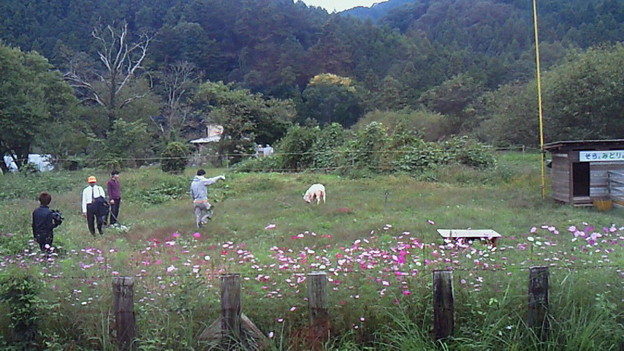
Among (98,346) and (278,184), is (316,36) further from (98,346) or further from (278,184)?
(98,346)

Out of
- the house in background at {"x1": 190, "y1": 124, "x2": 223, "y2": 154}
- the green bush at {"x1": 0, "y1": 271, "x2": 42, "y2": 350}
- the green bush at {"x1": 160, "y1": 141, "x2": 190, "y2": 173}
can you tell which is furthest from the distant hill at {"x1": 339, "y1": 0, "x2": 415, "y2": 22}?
the green bush at {"x1": 0, "y1": 271, "x2": 42, "y2": 350}

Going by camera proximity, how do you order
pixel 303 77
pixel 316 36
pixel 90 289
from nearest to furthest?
pixel 90 289
pixel 303 77
pixel 316 36

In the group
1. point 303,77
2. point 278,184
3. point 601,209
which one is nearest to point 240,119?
point 278,184

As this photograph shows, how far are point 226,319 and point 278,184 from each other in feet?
58.0

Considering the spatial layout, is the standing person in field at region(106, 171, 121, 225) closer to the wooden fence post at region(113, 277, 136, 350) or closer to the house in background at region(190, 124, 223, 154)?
the wooden fence post at region(113, 277, 136, 350)

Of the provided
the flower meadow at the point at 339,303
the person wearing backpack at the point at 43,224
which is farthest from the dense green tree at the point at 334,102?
the flower meadow at the point at 339,303

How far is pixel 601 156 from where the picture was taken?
1583 centimetres

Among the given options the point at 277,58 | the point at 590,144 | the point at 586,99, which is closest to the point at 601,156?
the point at 590,144

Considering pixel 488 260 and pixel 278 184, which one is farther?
pixel 278 184

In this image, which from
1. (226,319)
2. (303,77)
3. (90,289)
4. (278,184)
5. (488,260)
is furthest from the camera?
(303,77)

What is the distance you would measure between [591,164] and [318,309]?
1381 cm

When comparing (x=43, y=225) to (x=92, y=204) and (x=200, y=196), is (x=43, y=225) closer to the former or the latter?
(x=92, y=204)

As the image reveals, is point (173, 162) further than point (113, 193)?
Yes

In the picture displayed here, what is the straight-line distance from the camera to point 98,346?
472 centimetres
